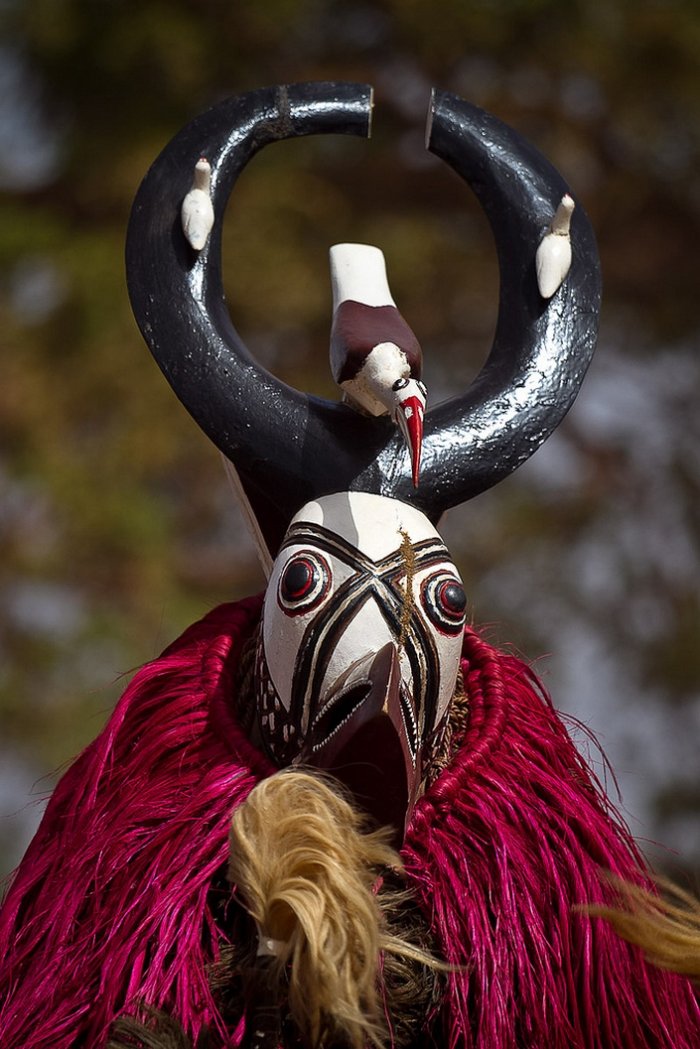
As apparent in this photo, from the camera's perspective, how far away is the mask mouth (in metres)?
0.78

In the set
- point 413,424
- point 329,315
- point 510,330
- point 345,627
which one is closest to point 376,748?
point 345,627

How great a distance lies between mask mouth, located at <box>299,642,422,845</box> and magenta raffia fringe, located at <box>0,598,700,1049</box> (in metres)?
0.06

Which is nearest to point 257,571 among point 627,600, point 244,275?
point 244,275

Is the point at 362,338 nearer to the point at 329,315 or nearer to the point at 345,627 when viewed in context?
the point at 345,627

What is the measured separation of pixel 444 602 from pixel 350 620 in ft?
0.19

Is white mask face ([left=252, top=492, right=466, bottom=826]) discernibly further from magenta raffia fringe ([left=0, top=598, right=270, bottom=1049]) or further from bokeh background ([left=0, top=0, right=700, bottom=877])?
bokeh background ([left=0, top=0, right=700, bottom=877])

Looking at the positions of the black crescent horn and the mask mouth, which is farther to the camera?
the black crescent horn

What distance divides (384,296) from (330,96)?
0.14 metres

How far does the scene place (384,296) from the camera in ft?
3.16

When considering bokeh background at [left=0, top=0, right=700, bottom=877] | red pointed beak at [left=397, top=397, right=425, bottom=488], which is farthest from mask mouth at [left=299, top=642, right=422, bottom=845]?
bokeh background at [left=0, top=0, right=700, bottom=877]

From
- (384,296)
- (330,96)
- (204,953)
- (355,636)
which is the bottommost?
(204,953)

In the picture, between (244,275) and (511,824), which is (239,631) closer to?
(511,824)

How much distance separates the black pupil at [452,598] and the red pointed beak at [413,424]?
0.06 metres

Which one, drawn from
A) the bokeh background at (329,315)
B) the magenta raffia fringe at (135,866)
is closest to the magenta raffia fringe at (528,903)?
the magenta raffia fringe at (135,866)
